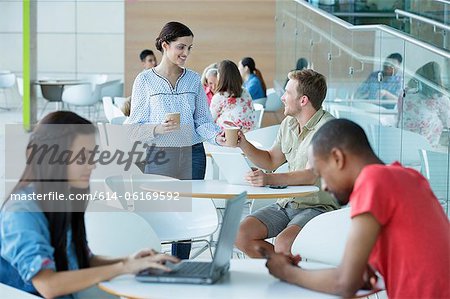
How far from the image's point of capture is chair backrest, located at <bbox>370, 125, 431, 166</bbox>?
6.22 meters

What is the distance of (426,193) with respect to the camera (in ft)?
8.82

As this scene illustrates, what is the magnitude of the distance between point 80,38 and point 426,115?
42.5 ft

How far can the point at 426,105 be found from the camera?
604 cm

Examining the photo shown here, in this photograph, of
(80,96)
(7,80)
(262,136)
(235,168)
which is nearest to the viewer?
(235,168)

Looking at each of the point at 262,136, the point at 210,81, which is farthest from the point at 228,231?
the point at 210,81

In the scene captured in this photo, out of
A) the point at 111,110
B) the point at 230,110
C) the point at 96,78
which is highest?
the point at 230,110

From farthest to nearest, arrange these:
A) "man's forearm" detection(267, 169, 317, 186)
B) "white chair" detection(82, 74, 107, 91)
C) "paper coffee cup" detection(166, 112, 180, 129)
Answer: "white chair" detection(82, 74, 107, 91) → "paper coffee cup" detection(166, 112, 180, 129) → "man's forearm" detection(267, 169, 317, 186)

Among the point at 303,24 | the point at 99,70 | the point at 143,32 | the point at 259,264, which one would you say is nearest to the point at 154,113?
the point at 259,264

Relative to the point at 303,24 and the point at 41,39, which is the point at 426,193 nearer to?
the point at 303,24

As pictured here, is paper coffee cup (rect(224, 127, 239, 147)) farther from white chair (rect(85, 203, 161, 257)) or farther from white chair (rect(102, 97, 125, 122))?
white chair (rect(102, 97, 125, 122))

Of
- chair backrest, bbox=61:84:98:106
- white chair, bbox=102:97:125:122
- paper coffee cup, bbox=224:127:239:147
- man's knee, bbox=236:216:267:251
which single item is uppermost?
paper coffee cup, bbox=224:127:239:147

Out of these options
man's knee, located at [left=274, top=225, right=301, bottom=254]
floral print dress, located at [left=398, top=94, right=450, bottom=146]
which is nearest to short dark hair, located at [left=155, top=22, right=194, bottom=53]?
man's knee, located at [left=274, top=225, right=301, bottom=254]

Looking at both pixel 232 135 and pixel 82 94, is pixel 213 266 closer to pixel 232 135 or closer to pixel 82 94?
pixel 232 135

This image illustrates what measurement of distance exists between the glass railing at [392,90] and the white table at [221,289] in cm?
283
